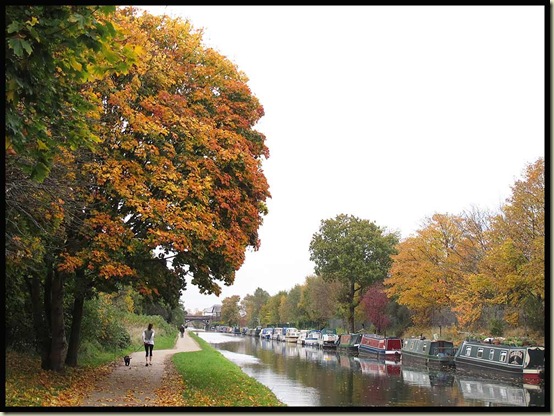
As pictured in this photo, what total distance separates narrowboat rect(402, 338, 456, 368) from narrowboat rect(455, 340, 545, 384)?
6.77 ft

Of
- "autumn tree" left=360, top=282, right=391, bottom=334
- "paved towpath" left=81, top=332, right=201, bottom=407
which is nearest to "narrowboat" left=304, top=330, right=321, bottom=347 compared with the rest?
"autumn tree" left=360, top=282, right=391, bottom=334

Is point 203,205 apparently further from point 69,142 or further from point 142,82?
point 69,142

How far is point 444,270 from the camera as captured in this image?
146 ft

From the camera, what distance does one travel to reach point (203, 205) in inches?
616

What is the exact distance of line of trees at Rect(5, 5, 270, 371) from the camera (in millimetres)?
11891

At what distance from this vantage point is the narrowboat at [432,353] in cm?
3578

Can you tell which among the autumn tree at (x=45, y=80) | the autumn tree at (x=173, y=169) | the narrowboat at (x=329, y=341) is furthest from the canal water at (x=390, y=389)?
the narrowboat at (x=329, y=341)

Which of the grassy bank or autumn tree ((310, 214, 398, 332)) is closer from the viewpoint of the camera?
the grassy bank

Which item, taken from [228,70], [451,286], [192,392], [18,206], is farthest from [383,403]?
[451,286]

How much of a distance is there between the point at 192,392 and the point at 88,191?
20.4 ft

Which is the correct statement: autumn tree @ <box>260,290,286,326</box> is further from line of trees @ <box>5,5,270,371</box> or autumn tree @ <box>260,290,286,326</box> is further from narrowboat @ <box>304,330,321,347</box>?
line of trees @ <box>5,5,270,371</box>

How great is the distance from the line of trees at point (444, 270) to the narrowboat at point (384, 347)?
374cm

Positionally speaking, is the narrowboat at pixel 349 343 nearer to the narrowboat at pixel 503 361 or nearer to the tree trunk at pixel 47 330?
the narrowboat at pixel 503 361

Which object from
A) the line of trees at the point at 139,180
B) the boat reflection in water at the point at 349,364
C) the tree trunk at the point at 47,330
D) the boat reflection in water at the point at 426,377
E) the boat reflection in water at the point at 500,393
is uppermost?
the line of trees at the point at 139,180
